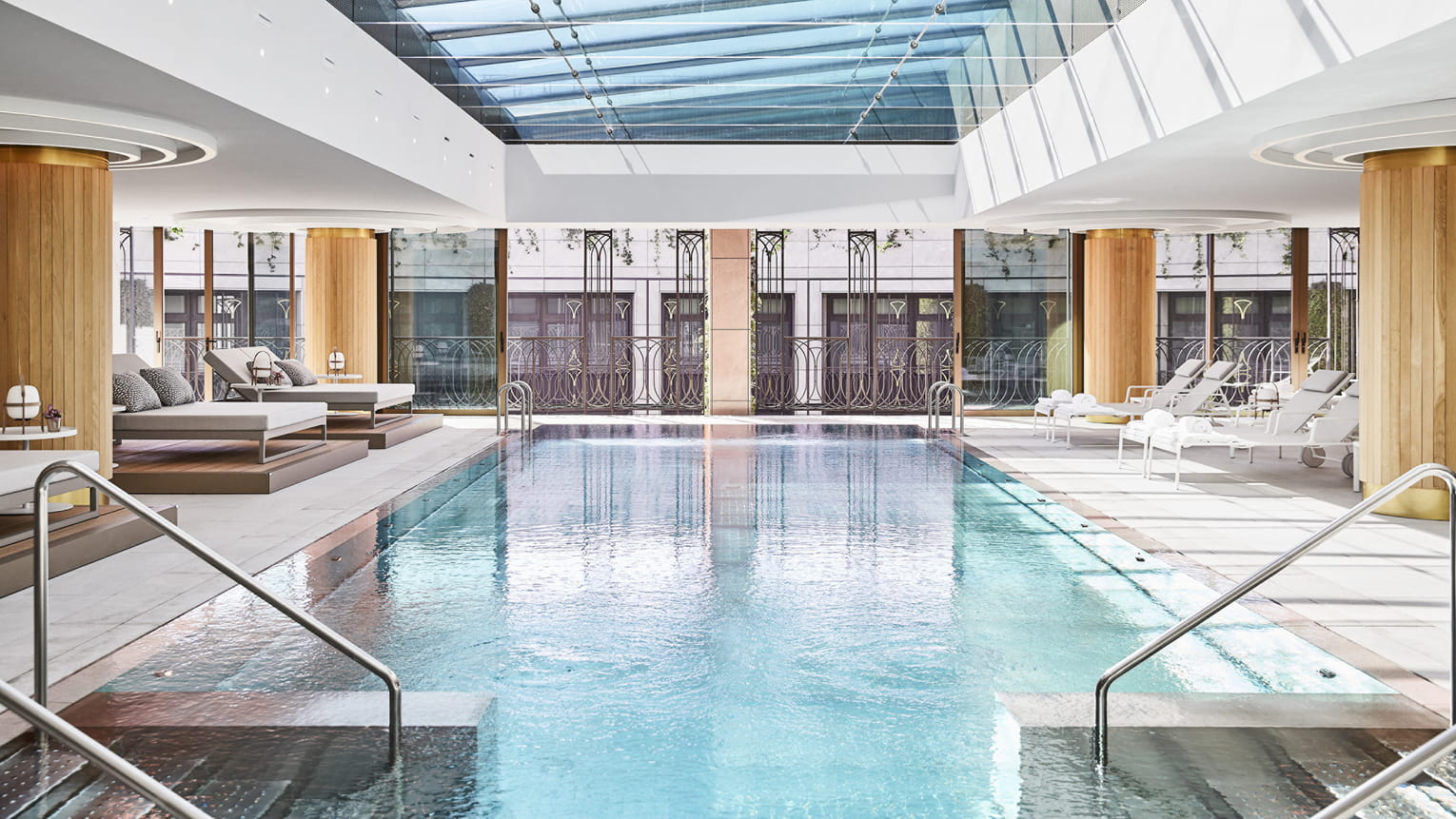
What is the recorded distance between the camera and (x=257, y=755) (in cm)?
391

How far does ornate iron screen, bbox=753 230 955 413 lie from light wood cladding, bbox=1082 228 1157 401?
7.66 ft

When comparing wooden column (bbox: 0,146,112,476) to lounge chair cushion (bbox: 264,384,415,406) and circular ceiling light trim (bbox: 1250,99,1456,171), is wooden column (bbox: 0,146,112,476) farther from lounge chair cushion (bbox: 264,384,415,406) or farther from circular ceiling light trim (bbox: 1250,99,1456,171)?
circular ceiling light trim (bbox: 1250,99,1456,171)

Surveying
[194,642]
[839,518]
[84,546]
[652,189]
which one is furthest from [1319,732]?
[652,189]

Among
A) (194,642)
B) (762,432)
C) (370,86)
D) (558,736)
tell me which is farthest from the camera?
(762,432)

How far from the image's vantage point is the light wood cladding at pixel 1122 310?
17.4m

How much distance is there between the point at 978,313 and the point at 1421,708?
47.6 feet

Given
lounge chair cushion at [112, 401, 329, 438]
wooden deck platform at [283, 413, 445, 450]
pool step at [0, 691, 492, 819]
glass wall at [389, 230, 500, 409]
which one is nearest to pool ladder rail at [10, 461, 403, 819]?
pool step at [0, 691, 492, 819]

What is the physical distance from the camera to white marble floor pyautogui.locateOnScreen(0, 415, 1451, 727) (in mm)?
5262

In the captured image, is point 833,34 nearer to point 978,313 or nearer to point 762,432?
point 762,432

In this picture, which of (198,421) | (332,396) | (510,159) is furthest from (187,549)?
(510,159)

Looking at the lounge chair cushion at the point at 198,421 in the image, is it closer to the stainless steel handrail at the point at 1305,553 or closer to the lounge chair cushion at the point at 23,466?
the lounge chair cushion at the point at 23,466

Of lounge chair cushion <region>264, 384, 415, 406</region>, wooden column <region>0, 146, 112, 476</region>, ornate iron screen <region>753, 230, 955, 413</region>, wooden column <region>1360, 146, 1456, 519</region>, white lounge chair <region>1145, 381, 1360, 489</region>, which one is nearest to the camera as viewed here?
wooden column <region>0, 146, 112, 476</region>

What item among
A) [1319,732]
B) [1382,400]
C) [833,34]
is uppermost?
[833,34]

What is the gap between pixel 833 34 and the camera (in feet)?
41.0
